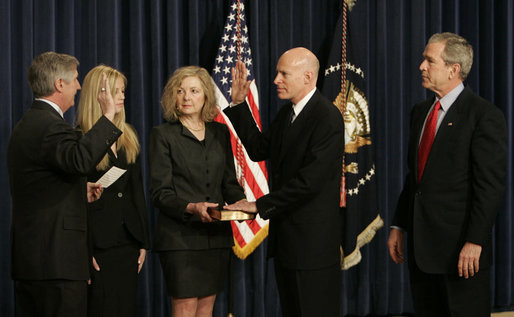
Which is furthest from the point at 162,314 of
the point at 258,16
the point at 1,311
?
the point at 258,16

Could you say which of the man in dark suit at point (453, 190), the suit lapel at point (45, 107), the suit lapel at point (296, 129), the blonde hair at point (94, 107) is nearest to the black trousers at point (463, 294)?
the man in dark suit at point (453, 190)

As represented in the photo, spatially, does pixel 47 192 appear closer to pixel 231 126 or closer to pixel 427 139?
pixel 427 139

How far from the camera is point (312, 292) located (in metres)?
2.45

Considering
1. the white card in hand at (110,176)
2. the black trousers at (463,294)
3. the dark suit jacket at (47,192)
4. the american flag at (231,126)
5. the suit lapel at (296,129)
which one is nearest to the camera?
the dark suit jacket at (47,192)

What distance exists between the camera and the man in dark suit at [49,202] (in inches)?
86.3

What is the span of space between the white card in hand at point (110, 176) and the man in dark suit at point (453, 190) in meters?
1.46

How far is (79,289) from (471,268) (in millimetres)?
1685

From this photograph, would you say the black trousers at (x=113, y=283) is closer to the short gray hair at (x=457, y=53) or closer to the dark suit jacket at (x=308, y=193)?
the dark suit jacket at (x=308, y=193)

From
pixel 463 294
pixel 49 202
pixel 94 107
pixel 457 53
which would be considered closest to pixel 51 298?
pixel 49 202

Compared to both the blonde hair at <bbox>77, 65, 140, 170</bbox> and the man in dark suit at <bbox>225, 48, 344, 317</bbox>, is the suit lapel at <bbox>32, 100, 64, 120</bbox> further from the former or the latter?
the man in dark suit at <bbox>225, 48, 344, 317</bbox>

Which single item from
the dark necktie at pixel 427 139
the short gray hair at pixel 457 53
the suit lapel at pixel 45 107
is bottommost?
the dark necktie at pixel 427 139

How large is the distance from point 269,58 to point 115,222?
2.23 meters

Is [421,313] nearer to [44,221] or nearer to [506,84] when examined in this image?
[44,221]

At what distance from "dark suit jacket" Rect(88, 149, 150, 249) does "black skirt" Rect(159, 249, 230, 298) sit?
0.29 m
